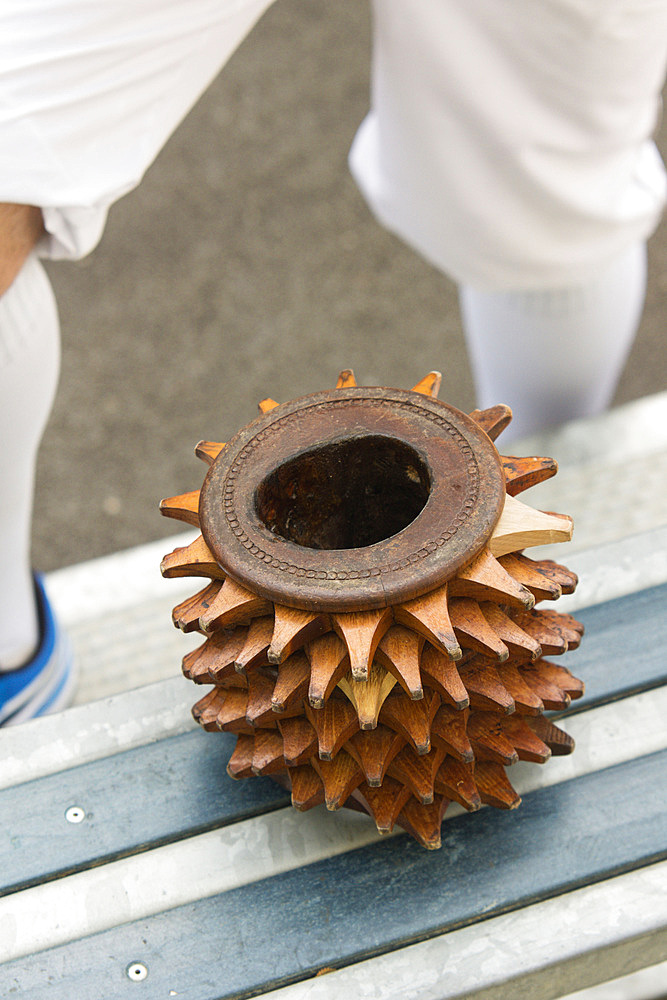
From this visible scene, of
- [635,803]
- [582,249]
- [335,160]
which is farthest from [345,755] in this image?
[335,160]

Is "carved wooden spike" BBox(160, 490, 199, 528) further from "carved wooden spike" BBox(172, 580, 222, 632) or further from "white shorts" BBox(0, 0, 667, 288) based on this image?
"white shorts" BBox(0, 0, 667, 288)

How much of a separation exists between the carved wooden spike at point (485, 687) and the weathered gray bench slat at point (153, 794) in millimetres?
188

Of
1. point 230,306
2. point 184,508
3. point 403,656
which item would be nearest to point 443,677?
point 403,656

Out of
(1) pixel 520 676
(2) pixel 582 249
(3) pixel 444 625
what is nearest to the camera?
(3) pixel 444 625

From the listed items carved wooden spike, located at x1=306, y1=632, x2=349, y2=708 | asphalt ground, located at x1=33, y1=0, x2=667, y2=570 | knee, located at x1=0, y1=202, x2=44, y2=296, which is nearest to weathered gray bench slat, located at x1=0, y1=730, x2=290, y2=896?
carved wooden spike, located at x1=306, y1=632, x2=349, y2=708

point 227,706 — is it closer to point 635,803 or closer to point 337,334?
point 635,803

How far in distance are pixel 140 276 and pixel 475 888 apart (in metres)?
1.72

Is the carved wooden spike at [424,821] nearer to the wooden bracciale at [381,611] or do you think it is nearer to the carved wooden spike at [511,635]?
the wooden bracciale at [381,611]

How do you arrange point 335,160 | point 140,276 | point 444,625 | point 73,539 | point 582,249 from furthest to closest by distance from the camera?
point 335,160 < point 140,276 < point 73,539 < point 582,249 < point 444,625

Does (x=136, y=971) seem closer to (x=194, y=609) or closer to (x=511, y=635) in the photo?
(x=194, y=609)

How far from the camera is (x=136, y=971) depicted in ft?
2.64

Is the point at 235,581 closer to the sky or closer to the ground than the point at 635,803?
closer to the sky

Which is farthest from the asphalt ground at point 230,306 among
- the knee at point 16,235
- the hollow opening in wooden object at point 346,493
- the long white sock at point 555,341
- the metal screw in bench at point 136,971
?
the metal screw in bench at point 136,971

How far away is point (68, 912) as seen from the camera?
2.77 ft
